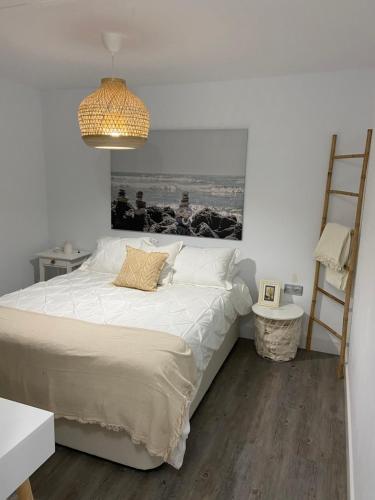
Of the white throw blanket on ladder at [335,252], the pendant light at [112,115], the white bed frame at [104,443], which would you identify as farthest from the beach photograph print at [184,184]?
the white bed frame at [104,443]

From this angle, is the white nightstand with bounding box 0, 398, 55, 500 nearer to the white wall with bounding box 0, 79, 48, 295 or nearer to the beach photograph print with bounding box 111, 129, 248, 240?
the beach photograph print with bounding box 111, 129, 248, 240

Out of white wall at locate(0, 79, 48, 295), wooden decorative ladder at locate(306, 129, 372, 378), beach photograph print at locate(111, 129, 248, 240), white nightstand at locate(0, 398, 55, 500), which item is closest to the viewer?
white nightstand at locate(0, 398, 55, 500)

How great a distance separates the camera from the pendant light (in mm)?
2377

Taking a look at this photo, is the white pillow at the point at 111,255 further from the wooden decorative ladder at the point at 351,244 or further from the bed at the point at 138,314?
the wooden decorative ladder at the point at 351,244

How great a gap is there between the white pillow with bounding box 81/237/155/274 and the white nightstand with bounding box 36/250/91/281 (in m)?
0.35

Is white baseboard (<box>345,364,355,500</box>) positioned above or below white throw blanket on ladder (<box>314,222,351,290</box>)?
below

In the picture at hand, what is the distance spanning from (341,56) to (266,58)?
52 cm

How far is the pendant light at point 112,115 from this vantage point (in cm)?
238

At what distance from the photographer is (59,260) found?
416 centimetres

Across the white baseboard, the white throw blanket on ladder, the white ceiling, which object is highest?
the white ceiling

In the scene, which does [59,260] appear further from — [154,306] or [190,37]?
[190,37]

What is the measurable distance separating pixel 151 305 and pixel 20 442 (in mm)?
1906

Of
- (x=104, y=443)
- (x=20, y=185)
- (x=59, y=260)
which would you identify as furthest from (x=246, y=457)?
(x=20, y=185)

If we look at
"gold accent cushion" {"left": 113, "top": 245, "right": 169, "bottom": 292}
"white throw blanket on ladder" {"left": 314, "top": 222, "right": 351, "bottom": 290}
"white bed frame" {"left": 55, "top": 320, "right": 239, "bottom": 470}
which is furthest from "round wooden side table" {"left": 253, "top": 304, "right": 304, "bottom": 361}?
"white bed frame" {"left": 55, "top": 320, "right": 239, "bottom": 470}
